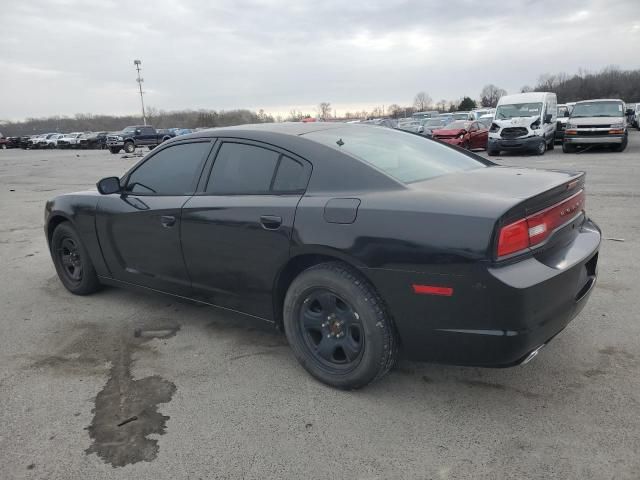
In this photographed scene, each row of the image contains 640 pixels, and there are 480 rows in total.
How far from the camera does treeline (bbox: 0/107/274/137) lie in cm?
9167

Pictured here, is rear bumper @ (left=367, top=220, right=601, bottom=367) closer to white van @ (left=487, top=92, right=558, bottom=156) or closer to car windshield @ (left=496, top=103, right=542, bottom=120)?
white van @ (left=487, top=92, right=558, bottom=156)

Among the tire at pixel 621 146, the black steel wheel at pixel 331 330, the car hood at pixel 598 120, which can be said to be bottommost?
the black steel wheel at pixel 331 330

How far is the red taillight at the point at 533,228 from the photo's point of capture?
242 cm

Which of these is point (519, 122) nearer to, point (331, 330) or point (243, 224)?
point (243, 224)

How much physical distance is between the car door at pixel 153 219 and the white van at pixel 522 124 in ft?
53.7

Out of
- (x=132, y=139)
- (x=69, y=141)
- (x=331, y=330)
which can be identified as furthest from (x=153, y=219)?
(x=69, y=141)

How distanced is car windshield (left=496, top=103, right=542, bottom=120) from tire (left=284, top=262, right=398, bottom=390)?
58.0 feet

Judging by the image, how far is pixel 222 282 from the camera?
3.45 m

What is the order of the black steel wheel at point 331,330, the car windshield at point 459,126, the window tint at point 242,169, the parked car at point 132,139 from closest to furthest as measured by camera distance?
the black steel wheel at point 331,330, the window tint at point 242,169, the car windshield at point 459,126, the parked car at point 132,139

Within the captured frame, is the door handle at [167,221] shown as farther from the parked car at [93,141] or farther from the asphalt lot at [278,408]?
the parked car at [93,141]

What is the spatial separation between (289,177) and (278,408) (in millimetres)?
1354

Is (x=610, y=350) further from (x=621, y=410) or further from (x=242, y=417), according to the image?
(x=242, y=417)

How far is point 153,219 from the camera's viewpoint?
12.5ft

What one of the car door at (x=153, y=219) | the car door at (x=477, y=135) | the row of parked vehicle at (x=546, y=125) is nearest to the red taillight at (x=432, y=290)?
the car door at (x=153, y=219)
